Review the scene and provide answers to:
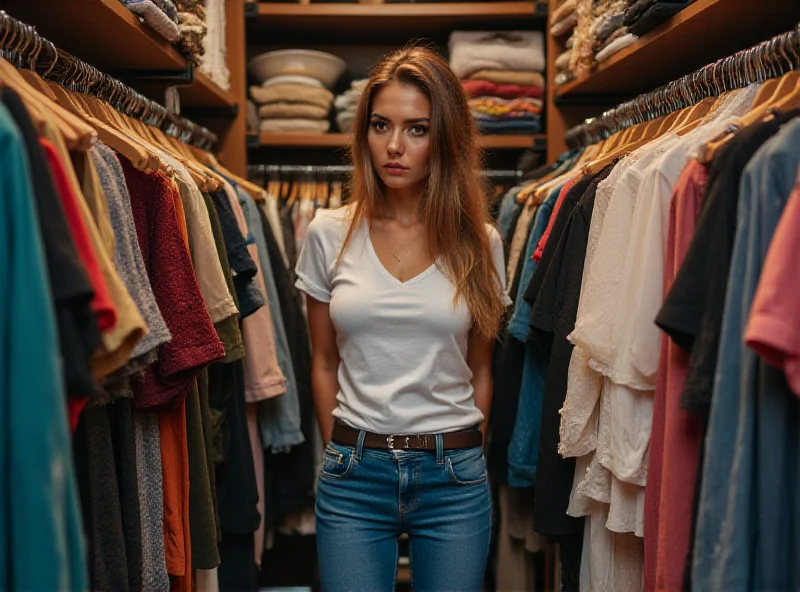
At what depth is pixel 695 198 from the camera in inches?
44.7

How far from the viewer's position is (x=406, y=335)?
1.47 metres

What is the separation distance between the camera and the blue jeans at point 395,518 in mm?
1412

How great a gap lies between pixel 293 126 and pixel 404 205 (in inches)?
42.5

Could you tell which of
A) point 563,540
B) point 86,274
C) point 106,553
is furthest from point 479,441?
point 86,274

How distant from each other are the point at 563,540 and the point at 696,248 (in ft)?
2.79

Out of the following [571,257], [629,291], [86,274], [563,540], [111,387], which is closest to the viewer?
[86,274]

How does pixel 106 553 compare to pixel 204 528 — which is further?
pixel 204 528

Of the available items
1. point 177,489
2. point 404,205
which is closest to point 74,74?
point 404,205

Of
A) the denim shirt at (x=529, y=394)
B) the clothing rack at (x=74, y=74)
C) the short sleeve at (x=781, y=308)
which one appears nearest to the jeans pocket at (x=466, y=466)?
the denim shirt at (x=529, y=394)

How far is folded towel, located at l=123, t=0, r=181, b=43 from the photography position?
1.49 m

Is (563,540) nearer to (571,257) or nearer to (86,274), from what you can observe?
(571,257)

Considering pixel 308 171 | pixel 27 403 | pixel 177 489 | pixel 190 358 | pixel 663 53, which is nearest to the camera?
pixel 27 403

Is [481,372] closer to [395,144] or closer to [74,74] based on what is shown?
[395,144]

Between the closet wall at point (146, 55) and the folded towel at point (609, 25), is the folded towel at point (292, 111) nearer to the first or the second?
the closet wall at point (146, 55)
